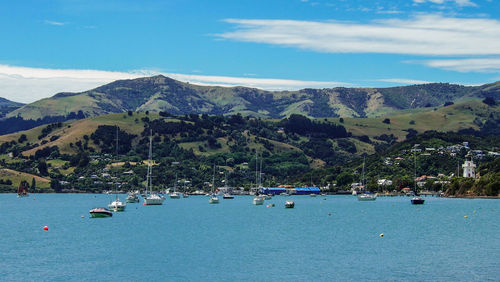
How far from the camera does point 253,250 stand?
3130 inches

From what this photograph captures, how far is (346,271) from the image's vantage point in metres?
63.3

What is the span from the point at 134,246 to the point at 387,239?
32851 mm

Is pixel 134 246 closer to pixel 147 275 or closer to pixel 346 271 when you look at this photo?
pixel 147 275

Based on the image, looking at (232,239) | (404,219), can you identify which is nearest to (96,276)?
(232,239)

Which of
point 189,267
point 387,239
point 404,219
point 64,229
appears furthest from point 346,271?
point 404,219

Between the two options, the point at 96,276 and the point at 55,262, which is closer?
A: the point at 96,276

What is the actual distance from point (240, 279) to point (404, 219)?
74.7 metres

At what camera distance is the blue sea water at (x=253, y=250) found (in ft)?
205

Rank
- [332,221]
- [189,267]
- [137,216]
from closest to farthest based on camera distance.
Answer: [189,267], [332,221], [137,216]

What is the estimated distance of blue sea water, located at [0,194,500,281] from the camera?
6241 cm

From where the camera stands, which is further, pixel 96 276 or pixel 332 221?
pixel 332 221

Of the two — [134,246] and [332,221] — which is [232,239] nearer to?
[134,246]

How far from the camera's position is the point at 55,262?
2761 inches

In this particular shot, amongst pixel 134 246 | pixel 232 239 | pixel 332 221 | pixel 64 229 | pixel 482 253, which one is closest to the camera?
pixel 482 253
